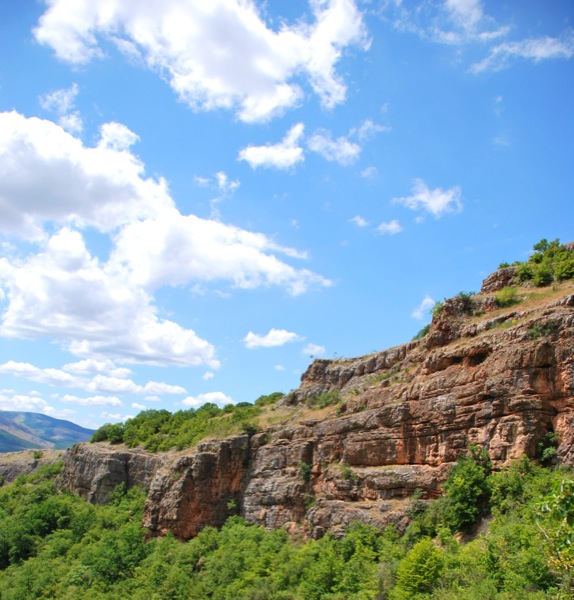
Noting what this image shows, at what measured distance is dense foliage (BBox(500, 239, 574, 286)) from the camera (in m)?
29.7

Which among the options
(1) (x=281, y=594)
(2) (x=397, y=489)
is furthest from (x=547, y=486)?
(1) (x=281, y=594)

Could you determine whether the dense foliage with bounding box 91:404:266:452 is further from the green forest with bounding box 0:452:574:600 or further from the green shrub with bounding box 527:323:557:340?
the green shrub with bounding box 527:323:557:340

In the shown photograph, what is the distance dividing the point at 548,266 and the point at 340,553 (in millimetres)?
19992

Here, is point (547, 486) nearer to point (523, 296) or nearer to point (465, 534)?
point (465, 534)

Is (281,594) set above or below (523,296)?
below

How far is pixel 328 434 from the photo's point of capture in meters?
33.0

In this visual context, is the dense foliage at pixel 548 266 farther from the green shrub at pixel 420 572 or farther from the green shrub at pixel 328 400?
the green shrub at pixel 420 572

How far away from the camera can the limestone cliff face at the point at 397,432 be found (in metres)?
23.4

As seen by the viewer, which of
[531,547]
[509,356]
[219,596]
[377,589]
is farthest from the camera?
[219,596]

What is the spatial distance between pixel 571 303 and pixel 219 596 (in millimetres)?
24140

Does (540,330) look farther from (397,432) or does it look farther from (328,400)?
(328,400)

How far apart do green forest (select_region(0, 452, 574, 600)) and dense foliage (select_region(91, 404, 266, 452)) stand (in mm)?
6196

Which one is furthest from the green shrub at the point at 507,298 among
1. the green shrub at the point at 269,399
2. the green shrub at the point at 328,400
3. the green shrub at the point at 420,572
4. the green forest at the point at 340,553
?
the green shrub at the point at 269,399

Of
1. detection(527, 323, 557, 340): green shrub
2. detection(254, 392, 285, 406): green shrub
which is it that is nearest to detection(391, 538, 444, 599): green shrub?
detection(527, 323, 557, 340): green shrub
